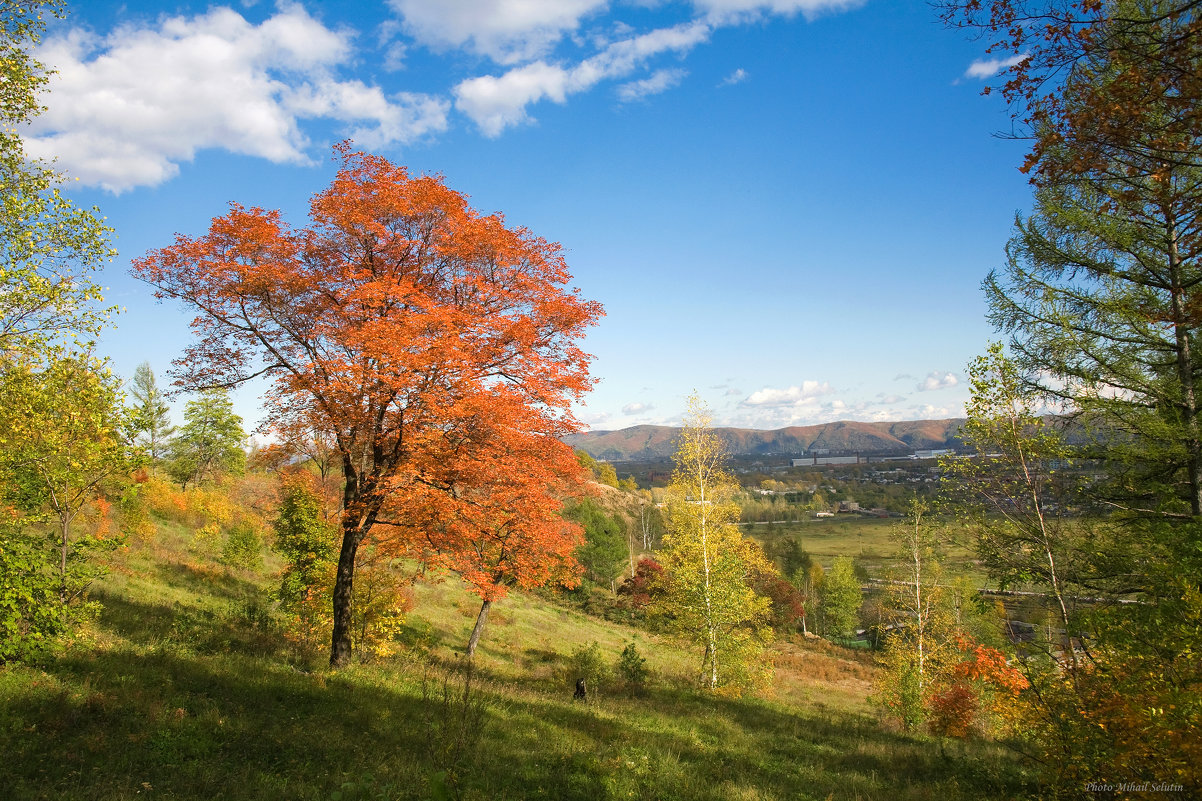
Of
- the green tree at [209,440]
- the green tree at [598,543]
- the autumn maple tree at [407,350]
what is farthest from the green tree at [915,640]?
the green tree at [209,440]

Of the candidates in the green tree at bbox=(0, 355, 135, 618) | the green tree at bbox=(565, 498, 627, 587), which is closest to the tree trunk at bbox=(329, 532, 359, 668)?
the green tree at bbox=(0, 355, 135, 618)

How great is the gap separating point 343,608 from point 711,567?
1275 cm

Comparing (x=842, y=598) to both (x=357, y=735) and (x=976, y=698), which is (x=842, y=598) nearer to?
(x=976, y=698)

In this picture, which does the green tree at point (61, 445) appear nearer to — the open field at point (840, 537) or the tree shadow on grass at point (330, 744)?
the tree shadow on grass at point (330, 744)

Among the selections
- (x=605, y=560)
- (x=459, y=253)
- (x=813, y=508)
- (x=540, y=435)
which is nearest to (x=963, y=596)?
(x=605, y=560)

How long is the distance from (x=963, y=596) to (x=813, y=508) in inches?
4955

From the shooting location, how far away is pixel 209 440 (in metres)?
44.7

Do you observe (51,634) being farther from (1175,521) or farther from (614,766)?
(1175,521)

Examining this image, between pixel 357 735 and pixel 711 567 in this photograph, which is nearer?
pixel 357 735

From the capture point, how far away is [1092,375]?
989 cm

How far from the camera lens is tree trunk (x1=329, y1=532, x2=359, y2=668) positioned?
11.4 meters

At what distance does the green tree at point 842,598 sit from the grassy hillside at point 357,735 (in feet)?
135

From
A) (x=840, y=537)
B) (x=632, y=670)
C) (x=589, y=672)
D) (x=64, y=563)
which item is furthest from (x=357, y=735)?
(x=840, y=537)

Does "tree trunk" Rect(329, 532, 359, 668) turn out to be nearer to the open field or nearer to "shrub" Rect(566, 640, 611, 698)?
"shrub" Rect(566, 640, 611, 698)
